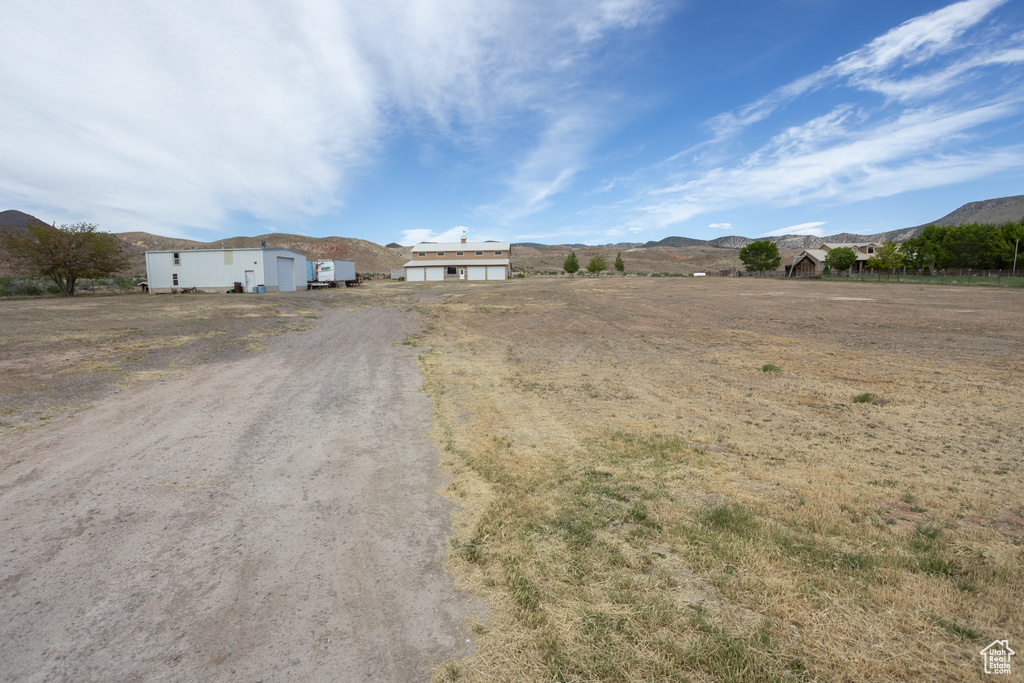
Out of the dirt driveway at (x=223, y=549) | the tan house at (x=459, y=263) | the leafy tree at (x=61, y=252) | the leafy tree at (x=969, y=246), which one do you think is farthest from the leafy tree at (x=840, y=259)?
the leafy tree at (x=61, y=252)

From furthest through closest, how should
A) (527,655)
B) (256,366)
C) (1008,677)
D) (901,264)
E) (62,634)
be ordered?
(901,264) → (256,366) → (62,634) → (527,655) → (1008,677)

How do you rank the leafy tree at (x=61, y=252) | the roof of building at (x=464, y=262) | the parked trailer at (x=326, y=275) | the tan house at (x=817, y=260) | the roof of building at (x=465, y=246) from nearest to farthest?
the leafy tree at (x=61, y=252), the parked trailer at (x=326, y=275), the roof of building at (x=464, y=262), the roof of building at (x=465, y=246), the tan house at (x=817, y=260)

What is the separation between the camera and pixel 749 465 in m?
5.90

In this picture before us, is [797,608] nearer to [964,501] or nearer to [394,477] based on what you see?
Result: [964,501]

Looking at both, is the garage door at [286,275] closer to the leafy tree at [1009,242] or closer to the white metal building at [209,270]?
the white metal building at [209,270]

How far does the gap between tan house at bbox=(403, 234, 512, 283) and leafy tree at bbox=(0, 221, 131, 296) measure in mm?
34354

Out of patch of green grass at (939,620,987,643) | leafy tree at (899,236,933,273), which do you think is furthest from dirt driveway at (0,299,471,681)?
leafy tree at (899,236,933,273)

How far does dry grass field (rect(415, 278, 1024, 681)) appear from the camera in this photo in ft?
9.59

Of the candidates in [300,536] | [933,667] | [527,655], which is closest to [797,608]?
[933,667]

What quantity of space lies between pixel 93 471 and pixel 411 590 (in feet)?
15.6

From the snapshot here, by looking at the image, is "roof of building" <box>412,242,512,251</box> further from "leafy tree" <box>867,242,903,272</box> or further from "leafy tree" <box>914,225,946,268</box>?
"leafy tree" <box>914,225,946,268</box>

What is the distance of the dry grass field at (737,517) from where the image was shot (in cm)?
292

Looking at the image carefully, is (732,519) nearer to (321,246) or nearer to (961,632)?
(961,632)

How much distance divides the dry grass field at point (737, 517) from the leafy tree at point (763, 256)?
85.2 meters
